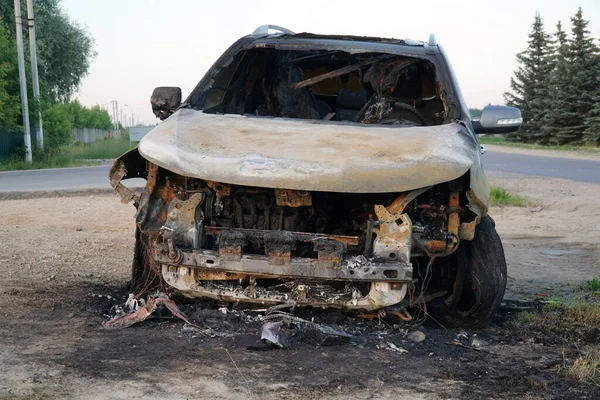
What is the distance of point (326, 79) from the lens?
704 centimetres

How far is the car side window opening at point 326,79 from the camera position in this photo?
6.33 metres

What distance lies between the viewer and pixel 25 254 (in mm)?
7742

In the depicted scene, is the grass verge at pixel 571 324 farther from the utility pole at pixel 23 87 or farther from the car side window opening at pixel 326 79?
the utility pole at pixel 23 87

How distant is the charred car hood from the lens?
4488mm

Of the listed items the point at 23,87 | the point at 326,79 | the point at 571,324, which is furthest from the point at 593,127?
the point at 571,324

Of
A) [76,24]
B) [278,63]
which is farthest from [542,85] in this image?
[278,63]

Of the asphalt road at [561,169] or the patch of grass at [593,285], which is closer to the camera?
the patch of grass at [593,285]

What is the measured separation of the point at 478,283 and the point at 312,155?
1.42 m

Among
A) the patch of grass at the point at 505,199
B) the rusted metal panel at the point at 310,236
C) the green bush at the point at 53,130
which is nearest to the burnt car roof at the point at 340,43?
the rusted metal panel at the point at 310,236

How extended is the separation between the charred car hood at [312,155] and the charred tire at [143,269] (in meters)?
0.78

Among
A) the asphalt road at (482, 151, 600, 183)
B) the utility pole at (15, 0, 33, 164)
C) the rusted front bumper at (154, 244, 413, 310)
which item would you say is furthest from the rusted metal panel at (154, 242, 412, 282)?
the utility pole at (15, 0, 33, 164)

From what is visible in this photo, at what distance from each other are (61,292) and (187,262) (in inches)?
75.4

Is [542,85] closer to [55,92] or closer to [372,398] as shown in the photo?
[55,92]

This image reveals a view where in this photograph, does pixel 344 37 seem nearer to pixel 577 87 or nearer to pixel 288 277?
pixel 288 277
